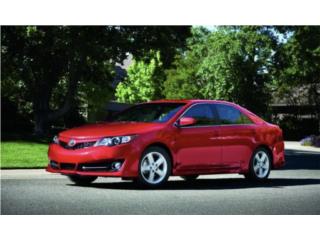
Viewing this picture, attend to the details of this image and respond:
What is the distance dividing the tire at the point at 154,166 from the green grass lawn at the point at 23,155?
5.76m

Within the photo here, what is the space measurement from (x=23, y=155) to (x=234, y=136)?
8.83m

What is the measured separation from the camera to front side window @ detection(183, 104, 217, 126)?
38.6 ft

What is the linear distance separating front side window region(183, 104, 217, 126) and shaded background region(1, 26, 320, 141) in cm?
1239

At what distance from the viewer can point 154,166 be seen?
35.6ft

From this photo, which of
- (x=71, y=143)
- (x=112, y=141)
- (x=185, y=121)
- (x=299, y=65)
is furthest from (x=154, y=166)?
(x=299, y=65)

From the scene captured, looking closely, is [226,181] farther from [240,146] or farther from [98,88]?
[98,88]

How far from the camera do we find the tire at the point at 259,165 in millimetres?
12664

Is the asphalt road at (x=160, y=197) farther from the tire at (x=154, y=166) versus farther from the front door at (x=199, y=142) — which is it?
the front door at (x=199, y=142)

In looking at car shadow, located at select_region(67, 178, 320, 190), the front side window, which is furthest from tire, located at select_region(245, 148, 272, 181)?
the front side window

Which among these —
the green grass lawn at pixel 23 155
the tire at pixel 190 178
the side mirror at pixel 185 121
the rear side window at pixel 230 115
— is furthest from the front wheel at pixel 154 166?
the green grass lawn at pixel 23 155

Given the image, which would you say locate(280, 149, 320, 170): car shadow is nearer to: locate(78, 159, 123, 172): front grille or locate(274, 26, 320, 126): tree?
locate(78, 159, 123, 172): front grille

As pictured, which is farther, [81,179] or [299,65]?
[299,65]

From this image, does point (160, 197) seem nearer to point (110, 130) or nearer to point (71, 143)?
point (110, 130)

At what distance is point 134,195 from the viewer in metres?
10.1
